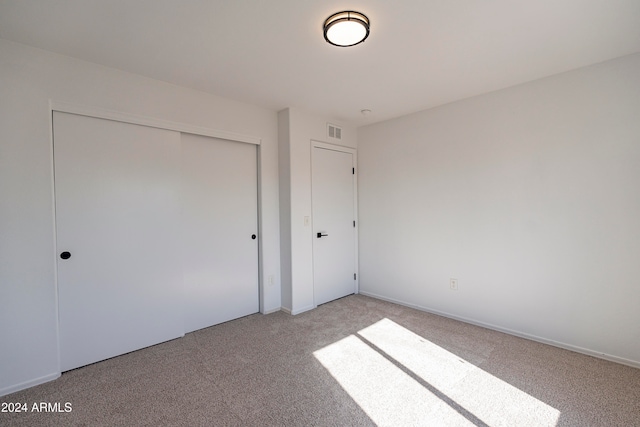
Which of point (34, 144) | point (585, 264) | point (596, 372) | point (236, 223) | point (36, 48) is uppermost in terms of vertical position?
point (36, 48)

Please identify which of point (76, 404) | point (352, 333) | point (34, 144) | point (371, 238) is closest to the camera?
point (76, 404)

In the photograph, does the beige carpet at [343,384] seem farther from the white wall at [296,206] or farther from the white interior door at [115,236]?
the white wall at [296,206]

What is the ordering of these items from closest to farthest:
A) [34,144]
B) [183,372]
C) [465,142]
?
[34,144]
[183,372]
[465,142]

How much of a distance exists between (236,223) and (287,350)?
1.51m

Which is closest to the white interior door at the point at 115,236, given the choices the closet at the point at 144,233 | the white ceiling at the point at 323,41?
the closet at the point at 144,233

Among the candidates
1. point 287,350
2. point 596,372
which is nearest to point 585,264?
point 596,372

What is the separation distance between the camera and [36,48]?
2180 mm

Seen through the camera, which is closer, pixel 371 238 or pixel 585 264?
pixel 585 264

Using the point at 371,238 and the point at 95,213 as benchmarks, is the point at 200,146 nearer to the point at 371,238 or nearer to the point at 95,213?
the point at 95,213

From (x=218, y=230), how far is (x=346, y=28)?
92.1 inches

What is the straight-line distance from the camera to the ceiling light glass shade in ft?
5.99

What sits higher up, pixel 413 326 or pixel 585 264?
pixel 585 264

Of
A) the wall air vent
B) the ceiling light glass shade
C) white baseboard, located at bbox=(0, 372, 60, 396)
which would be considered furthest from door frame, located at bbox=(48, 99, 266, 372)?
the ceiling light glass shade

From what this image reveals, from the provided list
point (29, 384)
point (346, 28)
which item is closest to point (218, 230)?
point (29, 384)
